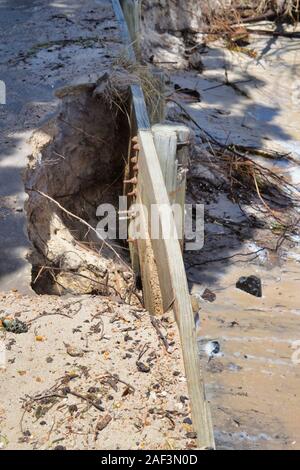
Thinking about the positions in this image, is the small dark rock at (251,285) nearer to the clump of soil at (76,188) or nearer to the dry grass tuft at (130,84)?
the clump of soil at (76,188)

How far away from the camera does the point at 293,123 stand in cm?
739

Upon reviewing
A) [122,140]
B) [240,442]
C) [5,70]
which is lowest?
[240,442]

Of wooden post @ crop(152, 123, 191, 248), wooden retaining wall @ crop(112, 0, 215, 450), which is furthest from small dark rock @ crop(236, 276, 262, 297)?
wooden post @ crop(152, 123, 191, 248)

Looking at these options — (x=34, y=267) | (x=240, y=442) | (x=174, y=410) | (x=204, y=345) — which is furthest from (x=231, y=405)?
(x=34, y=267)

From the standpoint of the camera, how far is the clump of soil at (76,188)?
12.8 feet

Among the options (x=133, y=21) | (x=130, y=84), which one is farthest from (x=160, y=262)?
(x=133, y=21)

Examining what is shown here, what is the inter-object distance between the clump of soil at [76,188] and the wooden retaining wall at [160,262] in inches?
11.1

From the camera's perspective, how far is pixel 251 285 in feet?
15.1

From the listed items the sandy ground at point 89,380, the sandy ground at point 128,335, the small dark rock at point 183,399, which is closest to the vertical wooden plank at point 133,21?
the sandy ground at point 128,335

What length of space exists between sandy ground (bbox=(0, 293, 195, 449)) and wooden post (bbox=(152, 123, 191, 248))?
0.91 meters

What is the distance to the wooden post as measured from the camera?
367 centimetres

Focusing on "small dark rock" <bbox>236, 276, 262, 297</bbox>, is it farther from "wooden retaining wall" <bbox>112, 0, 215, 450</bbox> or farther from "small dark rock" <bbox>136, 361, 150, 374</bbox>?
"small dark rock" <bbox>136, 361, 150, 374</bbox>

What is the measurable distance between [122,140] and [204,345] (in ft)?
6.70
